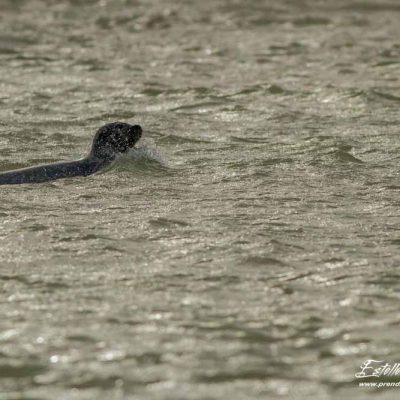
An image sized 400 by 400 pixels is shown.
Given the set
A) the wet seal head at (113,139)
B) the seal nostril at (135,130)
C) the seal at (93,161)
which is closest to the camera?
the seal at (93,161)

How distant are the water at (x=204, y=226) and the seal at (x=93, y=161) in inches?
5.6

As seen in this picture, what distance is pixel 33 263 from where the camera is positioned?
27.8ft

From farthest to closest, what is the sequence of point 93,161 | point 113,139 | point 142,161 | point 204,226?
point 142,161
point 113,139
point 93,161
point 204,226

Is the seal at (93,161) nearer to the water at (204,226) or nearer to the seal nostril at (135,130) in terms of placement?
the seal nostril at (135,130)

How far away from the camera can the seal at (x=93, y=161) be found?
1097cm

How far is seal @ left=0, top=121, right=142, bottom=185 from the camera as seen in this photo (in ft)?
36.0

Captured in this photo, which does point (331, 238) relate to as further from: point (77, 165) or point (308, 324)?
point (77, 165)

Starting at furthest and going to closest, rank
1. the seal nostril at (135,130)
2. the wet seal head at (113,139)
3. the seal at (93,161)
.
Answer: the seal nostril at (135,130)
the wet seal head at (113,139)
the seal at (93,161)

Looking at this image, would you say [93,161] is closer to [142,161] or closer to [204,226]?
[142,161]

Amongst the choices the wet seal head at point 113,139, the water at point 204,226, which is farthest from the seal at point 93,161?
the water at point 204,226

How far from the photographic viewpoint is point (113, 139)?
1172 centimetres

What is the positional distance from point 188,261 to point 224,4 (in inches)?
657

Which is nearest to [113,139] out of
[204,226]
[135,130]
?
[135,130]

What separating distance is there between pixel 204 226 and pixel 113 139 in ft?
8.31
